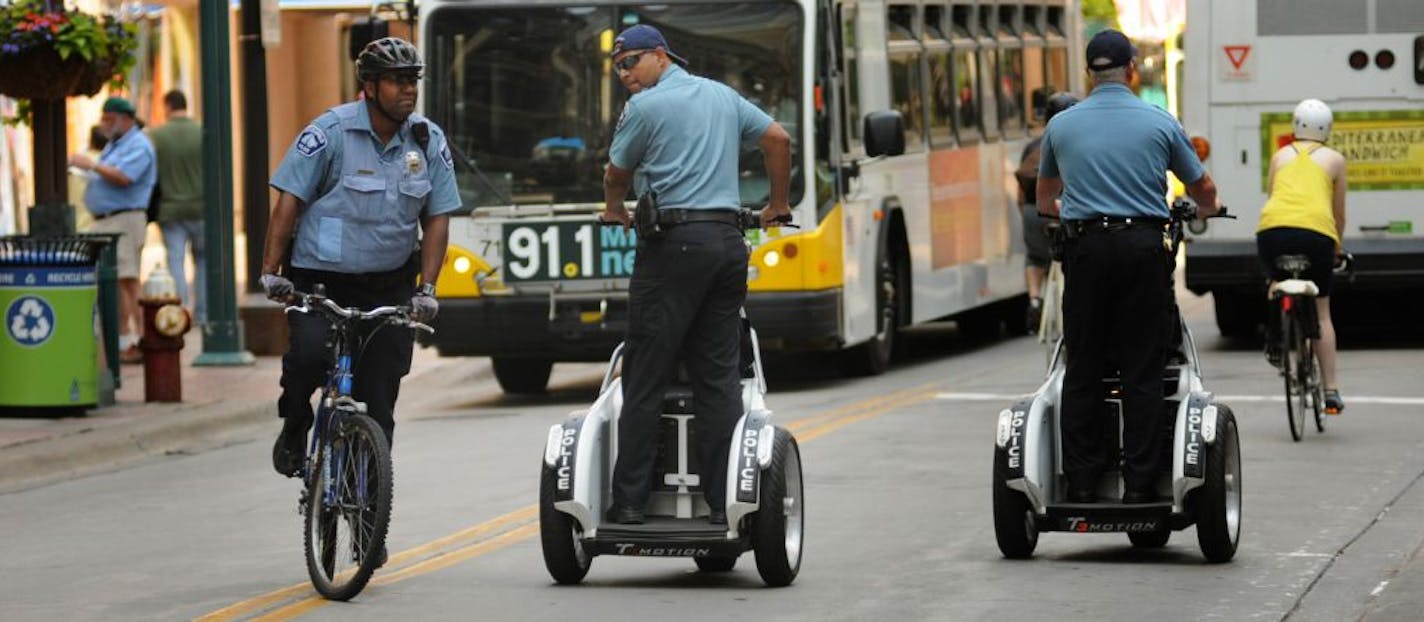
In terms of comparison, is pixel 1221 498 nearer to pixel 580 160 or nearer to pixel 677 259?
pixel 677 259

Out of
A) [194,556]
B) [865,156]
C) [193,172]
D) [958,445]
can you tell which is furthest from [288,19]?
[194,556]

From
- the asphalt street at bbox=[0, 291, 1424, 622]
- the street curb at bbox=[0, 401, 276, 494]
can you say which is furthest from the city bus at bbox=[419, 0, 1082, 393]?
the street curb at bbox=[0, 401, 276, 494]

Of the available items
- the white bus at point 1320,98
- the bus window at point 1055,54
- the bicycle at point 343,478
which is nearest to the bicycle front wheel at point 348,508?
the bicycle at point 343,478

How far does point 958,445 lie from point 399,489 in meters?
2.94

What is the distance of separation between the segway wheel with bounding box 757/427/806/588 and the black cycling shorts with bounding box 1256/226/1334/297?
18.7 feet

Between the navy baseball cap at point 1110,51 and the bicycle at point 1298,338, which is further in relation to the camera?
the bicycle at point 1298,338

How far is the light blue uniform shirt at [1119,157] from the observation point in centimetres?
955

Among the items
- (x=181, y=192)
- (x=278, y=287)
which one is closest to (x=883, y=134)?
(x=181, y=192)

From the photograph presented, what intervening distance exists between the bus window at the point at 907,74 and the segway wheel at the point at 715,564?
1002 centimetres

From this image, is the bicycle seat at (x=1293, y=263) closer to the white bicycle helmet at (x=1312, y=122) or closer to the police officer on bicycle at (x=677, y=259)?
the white bicycle helmet at (x=1312, y=122)

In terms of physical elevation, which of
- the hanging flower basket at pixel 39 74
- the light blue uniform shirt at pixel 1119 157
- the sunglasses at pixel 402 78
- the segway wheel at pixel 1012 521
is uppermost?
the hanging flower basket at pixel 39 74

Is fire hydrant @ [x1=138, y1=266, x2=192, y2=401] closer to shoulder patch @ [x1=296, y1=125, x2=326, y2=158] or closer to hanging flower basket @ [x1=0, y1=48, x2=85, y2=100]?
hanging flower basket @ [x1=0, y1=48, x2=85, y2=100]

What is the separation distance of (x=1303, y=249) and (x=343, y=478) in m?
6.73

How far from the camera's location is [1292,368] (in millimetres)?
14266
